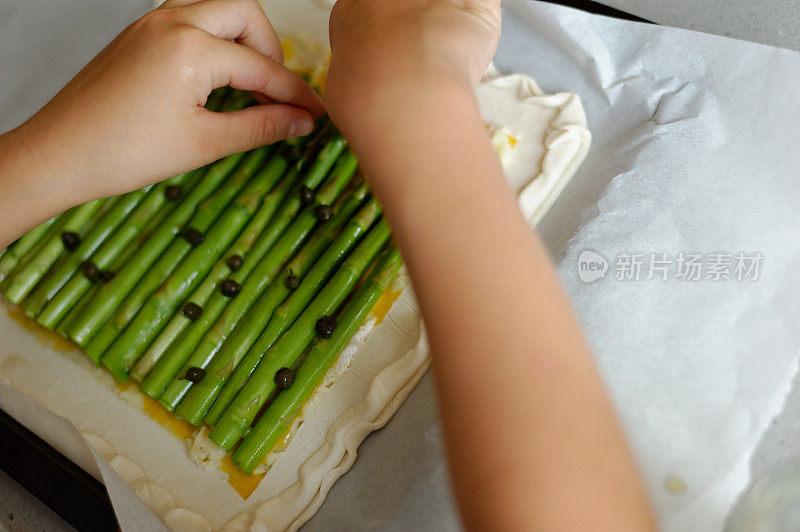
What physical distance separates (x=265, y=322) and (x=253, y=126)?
1.61ft

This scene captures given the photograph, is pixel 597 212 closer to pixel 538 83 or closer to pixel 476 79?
pixel 538 83

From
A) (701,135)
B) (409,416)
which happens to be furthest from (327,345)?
(701,135)

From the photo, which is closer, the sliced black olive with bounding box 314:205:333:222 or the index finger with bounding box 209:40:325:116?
the index finger with bounding box 209:40:325:116

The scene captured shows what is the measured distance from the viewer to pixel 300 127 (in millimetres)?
1715

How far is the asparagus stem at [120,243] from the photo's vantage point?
1.80m

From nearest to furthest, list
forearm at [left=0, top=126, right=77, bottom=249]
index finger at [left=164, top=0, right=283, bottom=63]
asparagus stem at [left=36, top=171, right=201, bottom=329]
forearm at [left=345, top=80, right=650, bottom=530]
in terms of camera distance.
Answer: forearm at [left=345, top=80, right=650, bottom=530] < forearm at [left=0, top=126, right=77, bottom=249] < index finger at [left=164, top=0, right=283, bottom=63] < asparagus stem at [left=36, top=171, right=201, bottom=329]

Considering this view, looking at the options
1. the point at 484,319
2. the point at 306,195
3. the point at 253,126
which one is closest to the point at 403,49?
the point at 484,319

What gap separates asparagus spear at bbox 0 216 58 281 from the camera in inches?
74.1

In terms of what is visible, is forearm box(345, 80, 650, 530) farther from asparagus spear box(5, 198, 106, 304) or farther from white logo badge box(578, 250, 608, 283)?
asparagus spear box(5, 198, 106, 304)

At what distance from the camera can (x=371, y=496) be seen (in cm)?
162

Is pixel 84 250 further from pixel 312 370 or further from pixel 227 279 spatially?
pixel 312 370

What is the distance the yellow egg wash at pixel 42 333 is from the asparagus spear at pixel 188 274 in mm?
168

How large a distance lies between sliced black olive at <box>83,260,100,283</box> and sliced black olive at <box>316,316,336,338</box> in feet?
2.10

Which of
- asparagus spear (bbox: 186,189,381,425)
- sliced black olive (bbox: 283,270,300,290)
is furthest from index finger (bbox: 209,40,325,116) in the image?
sliced black olive (bbox: 283,270,300,290)
